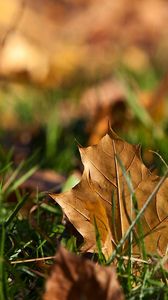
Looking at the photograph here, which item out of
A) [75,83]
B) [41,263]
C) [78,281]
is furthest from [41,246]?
[75,83]

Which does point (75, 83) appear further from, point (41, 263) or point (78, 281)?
point (78, 281)

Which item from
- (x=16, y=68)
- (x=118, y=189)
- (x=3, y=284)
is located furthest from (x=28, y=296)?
(x=16, y=68)

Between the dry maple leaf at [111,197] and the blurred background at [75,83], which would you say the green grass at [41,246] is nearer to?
the dry maple leaf at [111,197]

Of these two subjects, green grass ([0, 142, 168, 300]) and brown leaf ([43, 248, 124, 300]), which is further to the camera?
green grass ([0, 142, 168, 300])

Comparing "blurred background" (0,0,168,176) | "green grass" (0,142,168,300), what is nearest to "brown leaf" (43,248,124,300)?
"green grass" (0,142,168,300)

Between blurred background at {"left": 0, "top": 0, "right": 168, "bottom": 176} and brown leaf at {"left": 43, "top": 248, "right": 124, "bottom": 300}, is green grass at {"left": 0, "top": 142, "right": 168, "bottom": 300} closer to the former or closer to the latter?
brown leaf at {"left": 43, "top": 248, "right": 124, "bottom": 300}

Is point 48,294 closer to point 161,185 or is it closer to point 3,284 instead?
point 3,284

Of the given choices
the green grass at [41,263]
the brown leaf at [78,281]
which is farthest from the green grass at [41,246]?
the brown leaf at [78,281]
